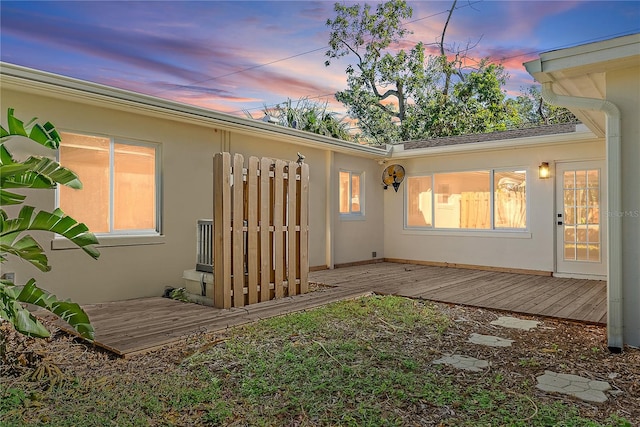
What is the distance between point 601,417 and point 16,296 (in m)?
3.80

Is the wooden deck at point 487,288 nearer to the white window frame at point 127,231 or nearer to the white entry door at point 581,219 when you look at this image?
the white entry door at point 581,219

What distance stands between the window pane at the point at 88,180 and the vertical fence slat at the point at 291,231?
7.57 ft

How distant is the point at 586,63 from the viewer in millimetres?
3463

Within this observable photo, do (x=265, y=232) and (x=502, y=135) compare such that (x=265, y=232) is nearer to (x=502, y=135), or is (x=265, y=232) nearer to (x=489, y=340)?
(x=489, y=340)

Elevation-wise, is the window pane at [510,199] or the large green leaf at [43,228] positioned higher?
the window pane at [510,199]

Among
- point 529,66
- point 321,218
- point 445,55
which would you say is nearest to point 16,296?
point 529,66

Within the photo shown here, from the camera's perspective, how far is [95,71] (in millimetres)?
10797

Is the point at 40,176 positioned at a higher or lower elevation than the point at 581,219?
higher

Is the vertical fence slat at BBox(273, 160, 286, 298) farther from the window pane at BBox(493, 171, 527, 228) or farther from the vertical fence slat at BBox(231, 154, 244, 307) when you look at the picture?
the window pane at BBox(493, 171, 527, 228)

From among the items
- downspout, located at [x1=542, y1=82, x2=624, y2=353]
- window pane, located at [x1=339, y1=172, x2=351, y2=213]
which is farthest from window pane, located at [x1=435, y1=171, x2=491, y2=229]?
downspout, located at [x1=542, y1=82, x2=624, y2=353]

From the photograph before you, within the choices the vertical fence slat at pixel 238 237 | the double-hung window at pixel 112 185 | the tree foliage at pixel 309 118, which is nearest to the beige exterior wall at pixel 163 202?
the double-hung window at pixel 112 185

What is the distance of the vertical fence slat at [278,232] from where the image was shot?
544 cm

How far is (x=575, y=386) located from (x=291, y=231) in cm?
363

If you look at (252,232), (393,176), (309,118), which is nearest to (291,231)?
(252,232)
